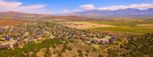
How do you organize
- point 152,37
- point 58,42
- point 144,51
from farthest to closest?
point 152,37 < point 58,42 < point 144,51

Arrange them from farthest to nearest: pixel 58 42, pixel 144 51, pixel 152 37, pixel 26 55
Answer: pixel 152 37
pixel 58 42
pixel 144 51
pixel 26 55

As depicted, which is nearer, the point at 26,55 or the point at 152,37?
the point at 26,55

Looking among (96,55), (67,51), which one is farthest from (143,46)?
(67,51)

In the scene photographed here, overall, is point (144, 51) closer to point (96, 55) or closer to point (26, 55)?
point (96, 55)

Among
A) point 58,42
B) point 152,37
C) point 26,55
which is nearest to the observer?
point 26,55

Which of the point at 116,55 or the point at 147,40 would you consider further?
the point at 147,40

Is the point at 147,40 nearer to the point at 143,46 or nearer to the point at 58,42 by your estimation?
the point at 143,46

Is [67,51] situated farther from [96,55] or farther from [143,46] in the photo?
[143,46]

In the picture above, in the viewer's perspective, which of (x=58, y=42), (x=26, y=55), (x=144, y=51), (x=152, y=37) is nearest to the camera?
(x=26, y=55)

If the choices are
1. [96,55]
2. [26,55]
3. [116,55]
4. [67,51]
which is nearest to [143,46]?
[116,55]
